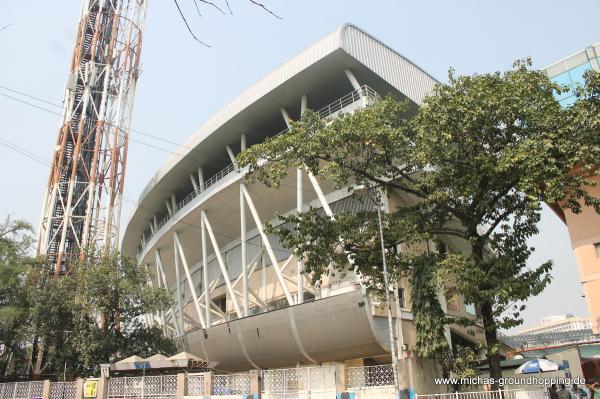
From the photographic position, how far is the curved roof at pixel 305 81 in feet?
87.3

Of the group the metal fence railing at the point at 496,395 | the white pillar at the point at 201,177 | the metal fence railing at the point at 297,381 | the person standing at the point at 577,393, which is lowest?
the person standing at the point at 577,393

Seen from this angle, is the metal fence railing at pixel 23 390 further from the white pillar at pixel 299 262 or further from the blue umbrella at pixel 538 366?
the blue umbrella at pixel 538 366

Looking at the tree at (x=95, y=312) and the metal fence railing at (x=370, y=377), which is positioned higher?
the tree at (x=95, y=312)

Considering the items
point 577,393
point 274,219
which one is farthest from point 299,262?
point 577,393

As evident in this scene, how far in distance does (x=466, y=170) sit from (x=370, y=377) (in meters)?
7.84

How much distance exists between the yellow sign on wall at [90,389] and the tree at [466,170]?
1064 centimetres

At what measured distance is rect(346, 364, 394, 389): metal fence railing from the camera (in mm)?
17203

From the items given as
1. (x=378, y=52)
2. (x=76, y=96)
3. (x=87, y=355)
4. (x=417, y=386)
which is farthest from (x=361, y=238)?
(x=76, y=96)

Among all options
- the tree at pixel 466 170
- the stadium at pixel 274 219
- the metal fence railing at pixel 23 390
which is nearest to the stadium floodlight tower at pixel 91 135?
the stadium at pixel 274 219

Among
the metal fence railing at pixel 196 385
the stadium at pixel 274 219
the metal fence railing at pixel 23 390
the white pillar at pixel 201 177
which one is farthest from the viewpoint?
the white pillar at pixel 201 177

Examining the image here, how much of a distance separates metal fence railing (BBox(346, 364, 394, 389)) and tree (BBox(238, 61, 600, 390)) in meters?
1.60

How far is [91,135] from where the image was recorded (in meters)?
50.7

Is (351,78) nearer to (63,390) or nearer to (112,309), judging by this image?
(112,309)

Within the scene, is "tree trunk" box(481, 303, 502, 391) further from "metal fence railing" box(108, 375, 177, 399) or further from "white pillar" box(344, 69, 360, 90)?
"white pillar" box(344, 69, 360, 90)
